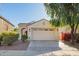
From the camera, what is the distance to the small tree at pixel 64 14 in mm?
8336

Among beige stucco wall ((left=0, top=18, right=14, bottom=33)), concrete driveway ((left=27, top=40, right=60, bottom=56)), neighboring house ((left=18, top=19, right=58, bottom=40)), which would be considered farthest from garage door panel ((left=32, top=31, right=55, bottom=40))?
beige stucco wall ((left=0, top=18, right=14, bottom=33))

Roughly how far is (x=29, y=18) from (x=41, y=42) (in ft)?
3.60

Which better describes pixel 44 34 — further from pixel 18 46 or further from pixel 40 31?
pixel 18 46

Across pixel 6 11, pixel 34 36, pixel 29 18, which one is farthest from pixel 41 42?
pixel 6 11

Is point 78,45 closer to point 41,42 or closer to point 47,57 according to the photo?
point 41,42

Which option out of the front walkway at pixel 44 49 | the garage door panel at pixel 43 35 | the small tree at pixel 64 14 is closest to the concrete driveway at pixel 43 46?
the front walkway at pixel 44 49

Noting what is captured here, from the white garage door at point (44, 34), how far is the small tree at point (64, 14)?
0.43 meters

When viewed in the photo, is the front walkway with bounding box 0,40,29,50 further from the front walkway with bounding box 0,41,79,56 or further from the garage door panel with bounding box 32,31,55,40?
the garage door panel with bounding box 32,31,55,40

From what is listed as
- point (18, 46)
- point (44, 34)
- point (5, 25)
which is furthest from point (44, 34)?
point (5, 25)

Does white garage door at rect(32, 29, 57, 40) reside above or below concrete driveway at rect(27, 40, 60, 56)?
above

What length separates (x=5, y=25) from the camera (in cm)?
868

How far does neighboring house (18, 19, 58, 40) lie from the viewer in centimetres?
862

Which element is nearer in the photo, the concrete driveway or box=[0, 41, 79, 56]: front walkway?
box=[0, 41, 79, 56]: front walkway

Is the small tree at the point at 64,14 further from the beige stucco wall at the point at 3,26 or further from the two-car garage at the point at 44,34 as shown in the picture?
the beige stucco wall at the point at 3,26
